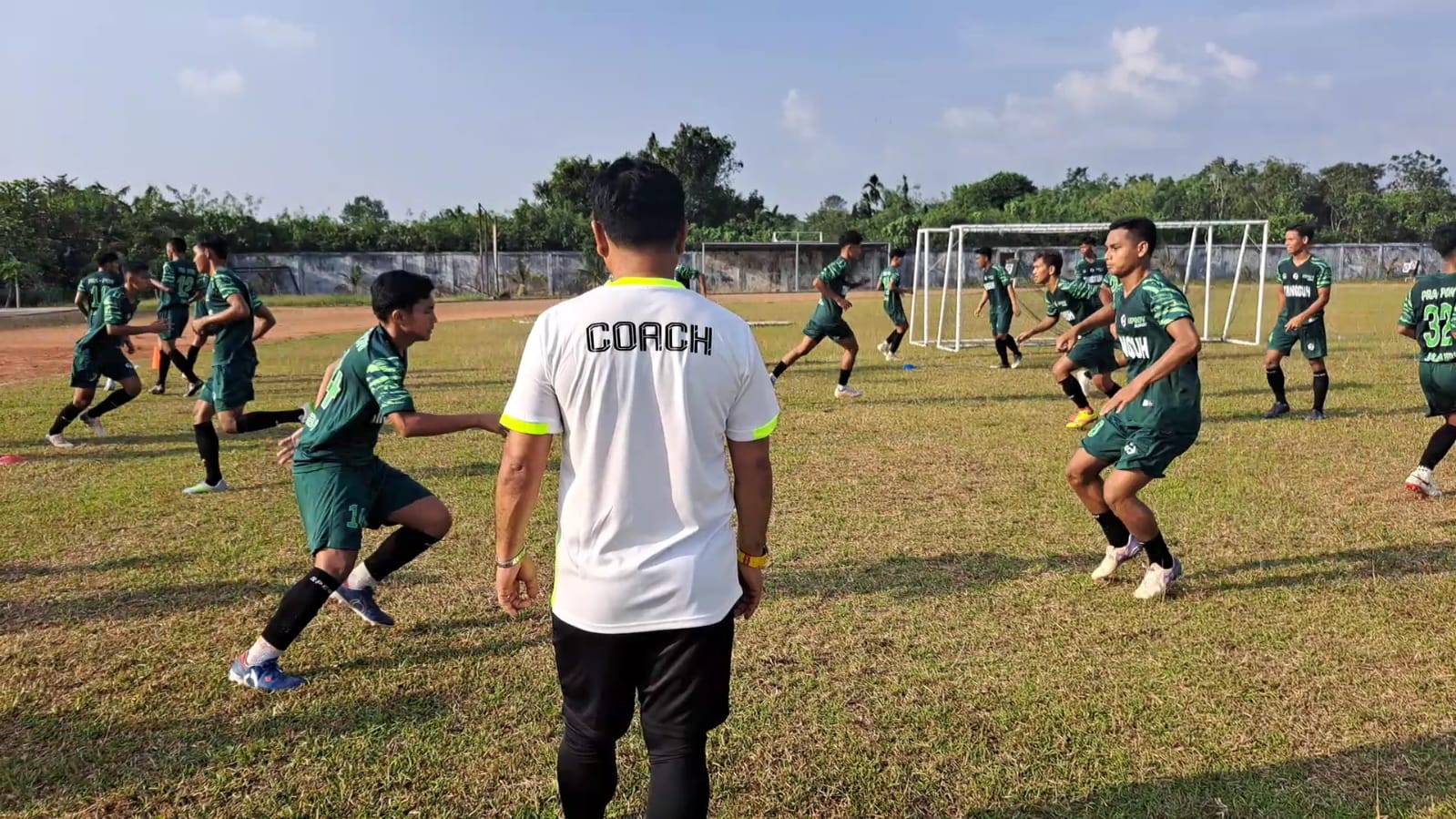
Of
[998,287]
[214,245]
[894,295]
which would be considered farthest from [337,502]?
[998,287]

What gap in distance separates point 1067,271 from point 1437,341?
28.2m

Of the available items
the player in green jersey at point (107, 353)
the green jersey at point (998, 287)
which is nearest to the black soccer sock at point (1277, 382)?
the green jersey at point (998, 287)

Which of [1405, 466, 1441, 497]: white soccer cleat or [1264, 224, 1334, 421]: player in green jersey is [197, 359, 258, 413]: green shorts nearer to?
[1405, 466, 1441, 497]: white soccer cleat

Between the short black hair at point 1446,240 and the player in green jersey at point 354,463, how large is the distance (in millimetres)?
6626

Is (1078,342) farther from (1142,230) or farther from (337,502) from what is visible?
(337,502)

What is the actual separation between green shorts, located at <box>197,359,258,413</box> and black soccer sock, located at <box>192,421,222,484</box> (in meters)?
0.25

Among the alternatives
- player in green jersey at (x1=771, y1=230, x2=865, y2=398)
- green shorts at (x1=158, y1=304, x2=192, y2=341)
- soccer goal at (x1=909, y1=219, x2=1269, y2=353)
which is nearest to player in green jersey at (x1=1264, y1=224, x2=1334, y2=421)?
soccer goal at (x1=909, y1=219, x2=1269, y2=353)

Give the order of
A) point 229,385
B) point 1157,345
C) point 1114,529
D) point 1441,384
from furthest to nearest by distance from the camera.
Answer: point 229,385
point 1441,384
point 1114,529
point 1157,345

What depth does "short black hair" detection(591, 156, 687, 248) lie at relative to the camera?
2.12 meters

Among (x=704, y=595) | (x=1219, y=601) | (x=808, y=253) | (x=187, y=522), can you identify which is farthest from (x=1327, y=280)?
(x=808, y=253)

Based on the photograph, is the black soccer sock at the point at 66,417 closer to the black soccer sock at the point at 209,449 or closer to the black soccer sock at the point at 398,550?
the black soccer sock at the point at 209,449

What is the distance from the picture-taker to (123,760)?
132 inches

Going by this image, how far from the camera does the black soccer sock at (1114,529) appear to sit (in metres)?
5.09

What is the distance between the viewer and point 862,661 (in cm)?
416
